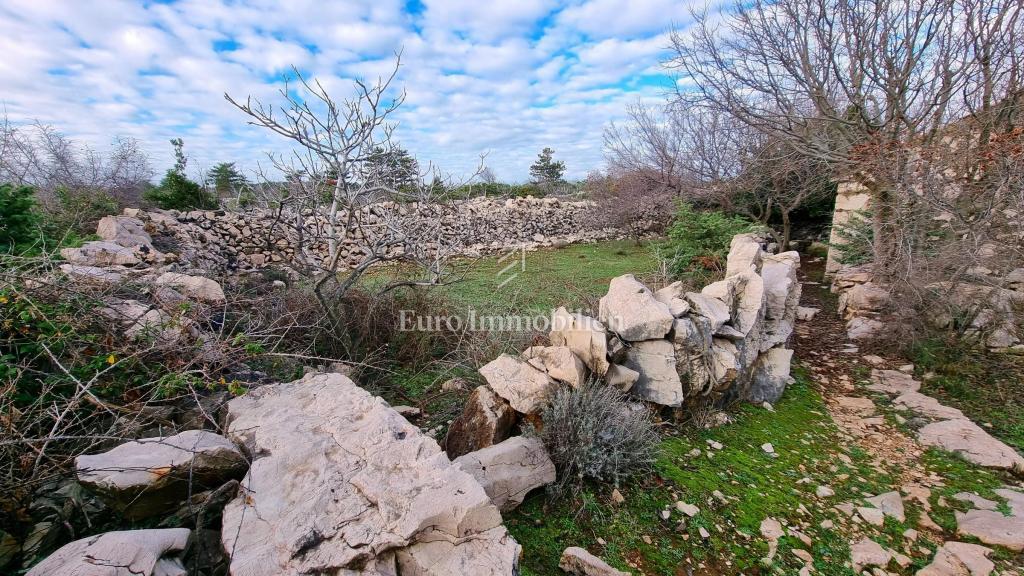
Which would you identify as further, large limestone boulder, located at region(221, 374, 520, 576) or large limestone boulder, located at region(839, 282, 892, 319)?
large limestone boulder, located at region(839, 282, 892, 319)

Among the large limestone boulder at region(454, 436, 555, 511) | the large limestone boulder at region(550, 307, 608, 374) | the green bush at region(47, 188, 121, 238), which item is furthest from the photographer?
the green bush at region(47, 188, 121, 238)

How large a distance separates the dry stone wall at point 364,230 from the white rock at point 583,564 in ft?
8.84

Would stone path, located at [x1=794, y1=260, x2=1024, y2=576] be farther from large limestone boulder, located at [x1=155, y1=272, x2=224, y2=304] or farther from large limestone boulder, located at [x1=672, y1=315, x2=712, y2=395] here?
large limestone boulder, located at [x1=155, y1=272, x2=224, y2=304]

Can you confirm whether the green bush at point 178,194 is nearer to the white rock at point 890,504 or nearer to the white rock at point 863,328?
the white rock at point 890,504

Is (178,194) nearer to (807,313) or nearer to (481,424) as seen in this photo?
(481,424)

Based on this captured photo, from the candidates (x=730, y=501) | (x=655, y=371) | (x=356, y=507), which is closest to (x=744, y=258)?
(x=655, y=371)

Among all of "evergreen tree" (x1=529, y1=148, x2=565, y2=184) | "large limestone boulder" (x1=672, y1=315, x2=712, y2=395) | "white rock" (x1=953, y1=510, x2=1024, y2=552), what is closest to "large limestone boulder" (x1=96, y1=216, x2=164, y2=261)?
"large limestone boulder" (x1=672, y1=315, x2=712, y2=395)

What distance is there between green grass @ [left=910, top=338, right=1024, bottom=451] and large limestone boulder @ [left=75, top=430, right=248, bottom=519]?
5.22 meters

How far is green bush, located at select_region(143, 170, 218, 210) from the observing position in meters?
9.17

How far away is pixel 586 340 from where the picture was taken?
3.19m

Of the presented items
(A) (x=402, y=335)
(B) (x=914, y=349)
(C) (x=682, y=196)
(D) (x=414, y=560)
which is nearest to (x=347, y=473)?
(D) (x=414, y=560)

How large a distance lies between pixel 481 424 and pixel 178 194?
1010 cm

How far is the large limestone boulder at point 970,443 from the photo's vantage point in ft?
9.48

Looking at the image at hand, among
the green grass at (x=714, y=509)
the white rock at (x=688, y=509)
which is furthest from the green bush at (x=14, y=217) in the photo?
the white rock at (x=688, y=509)
